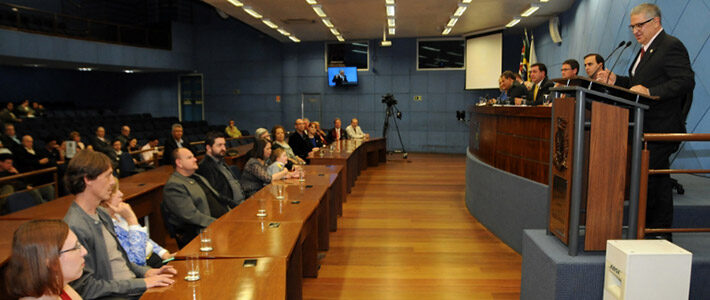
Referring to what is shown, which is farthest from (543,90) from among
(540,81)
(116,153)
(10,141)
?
(10,141)

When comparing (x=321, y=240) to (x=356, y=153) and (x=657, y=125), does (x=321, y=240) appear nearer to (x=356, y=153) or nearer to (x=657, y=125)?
(x=657, y=125)

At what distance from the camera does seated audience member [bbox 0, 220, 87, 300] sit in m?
1.66

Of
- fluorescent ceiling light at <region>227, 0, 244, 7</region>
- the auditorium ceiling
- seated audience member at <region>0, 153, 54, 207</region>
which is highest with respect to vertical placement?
the auditorium ceiling

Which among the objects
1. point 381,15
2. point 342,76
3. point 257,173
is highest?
point 381,15

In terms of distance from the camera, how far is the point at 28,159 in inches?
286

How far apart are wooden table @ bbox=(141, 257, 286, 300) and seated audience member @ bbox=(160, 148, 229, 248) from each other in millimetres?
1177

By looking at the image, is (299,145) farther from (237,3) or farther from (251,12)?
(251,12)

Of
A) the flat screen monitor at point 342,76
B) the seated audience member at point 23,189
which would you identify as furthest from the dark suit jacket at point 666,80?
the flat screen monitor at point 342,76

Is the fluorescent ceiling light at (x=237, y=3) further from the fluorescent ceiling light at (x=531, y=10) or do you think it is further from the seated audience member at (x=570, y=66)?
the seated audience member at (x=570, y=66)

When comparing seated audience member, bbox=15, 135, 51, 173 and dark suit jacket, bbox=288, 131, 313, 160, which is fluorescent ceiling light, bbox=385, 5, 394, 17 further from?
seated audience member, bbox=15, 135, 51, 173

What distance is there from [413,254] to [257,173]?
1.86 m

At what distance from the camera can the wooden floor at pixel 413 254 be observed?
3861mm

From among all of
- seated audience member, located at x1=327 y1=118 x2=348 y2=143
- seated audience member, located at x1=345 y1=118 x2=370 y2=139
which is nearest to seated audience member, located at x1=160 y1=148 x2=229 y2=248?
seated audience member, located at x1=327 y1=118 x2=348 y2=143

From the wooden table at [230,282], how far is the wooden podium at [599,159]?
142cm
